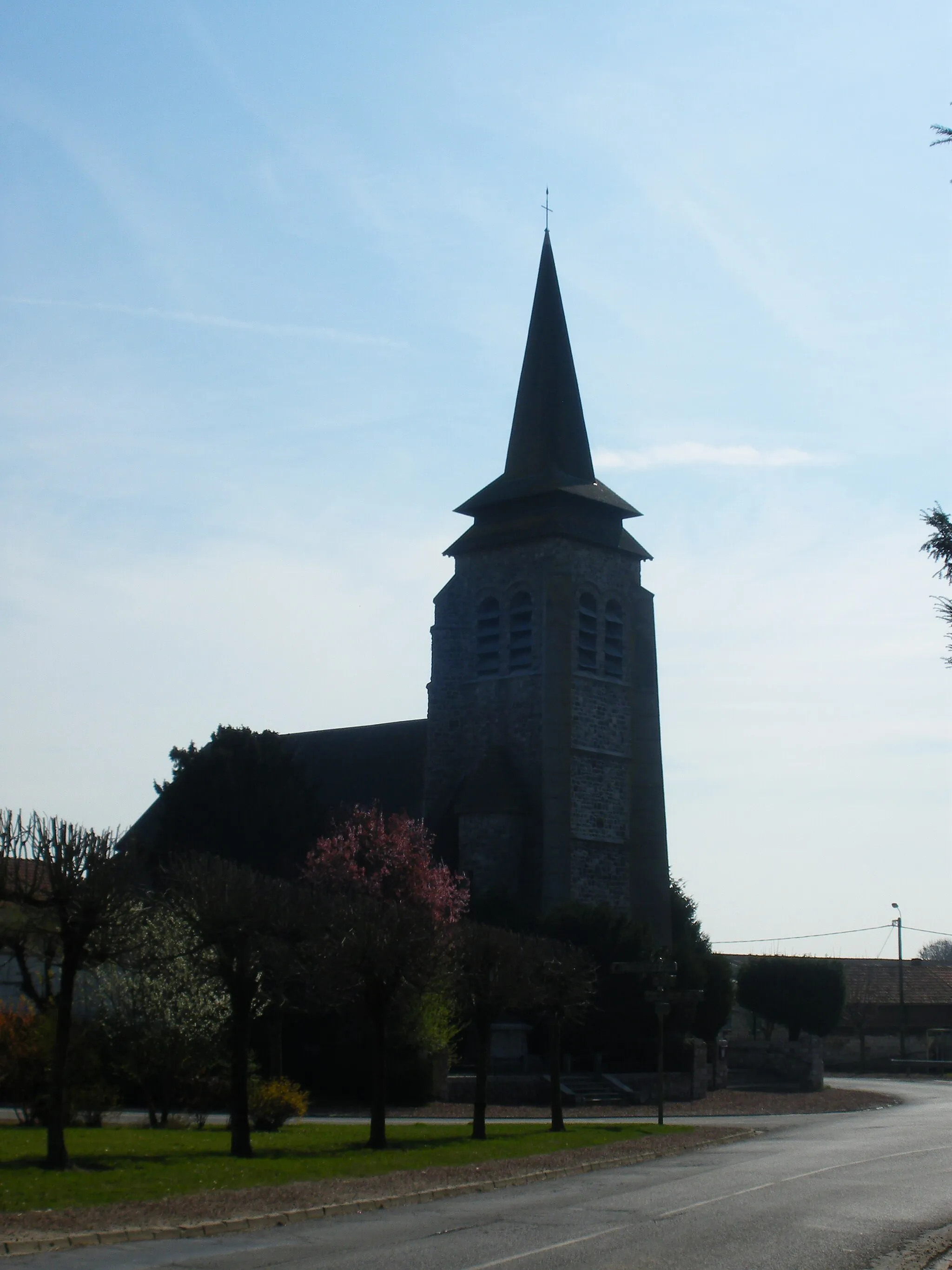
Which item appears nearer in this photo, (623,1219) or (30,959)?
(623,1219)

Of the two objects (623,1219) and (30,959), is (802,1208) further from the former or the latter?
(30,959)

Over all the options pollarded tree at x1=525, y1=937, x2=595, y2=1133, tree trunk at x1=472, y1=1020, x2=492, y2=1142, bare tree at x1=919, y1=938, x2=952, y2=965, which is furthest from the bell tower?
bare tree at x1=919, y1=938, x2=952, y2=965

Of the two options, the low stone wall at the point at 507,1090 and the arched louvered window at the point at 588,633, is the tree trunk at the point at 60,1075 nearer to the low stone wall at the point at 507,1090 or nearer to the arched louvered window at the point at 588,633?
the low stone wall at the point at 507,1090

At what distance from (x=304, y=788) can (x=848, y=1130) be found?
19.1 metres

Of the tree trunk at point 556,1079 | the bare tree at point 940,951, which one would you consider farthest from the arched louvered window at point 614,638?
the bare tree at point 940,951

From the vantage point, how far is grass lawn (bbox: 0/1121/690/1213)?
14258 millimetres

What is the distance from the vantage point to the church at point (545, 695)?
44.8 metres

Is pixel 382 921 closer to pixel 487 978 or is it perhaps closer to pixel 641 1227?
pixel 487 978

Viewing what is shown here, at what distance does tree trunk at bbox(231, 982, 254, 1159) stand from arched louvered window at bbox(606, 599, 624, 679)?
29805 millimetres

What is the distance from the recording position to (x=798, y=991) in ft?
162

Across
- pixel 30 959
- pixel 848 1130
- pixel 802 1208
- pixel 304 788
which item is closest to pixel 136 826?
pixel 304 788

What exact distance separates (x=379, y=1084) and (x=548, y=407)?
32914mm

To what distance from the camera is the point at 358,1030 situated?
3058 centimetres

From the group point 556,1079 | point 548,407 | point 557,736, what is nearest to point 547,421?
point 548,407
